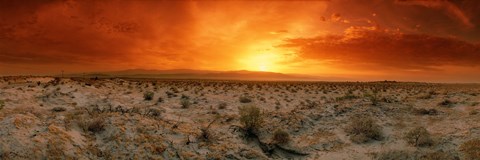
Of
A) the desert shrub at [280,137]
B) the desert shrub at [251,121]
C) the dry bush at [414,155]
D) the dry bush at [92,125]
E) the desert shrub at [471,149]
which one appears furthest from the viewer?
the desert shrub at [251,121]

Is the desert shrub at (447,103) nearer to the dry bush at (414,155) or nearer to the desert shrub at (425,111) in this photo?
the desert shrub at (425,111)

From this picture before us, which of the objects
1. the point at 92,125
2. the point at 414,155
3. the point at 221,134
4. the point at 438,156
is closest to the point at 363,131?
the point at 414,155

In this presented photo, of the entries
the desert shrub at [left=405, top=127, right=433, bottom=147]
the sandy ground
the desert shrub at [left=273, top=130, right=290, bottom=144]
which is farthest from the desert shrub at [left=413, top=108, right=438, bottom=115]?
the desert shrub at [left=273, top=130, right=290, bottom=144]

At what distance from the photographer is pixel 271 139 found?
48.5 ft

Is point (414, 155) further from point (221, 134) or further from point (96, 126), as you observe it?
point (96, 126)

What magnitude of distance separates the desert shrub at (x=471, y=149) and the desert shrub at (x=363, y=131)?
297 cm

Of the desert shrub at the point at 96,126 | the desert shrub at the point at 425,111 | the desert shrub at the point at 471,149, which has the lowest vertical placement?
the desert shrub at the point at 471,149

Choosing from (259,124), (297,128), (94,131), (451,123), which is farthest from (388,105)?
(94,131)

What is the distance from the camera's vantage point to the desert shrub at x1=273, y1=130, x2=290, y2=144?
1459 centimetres

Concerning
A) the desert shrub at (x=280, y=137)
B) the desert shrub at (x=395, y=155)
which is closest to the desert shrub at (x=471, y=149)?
the desert shrub at (x=395, y=155)

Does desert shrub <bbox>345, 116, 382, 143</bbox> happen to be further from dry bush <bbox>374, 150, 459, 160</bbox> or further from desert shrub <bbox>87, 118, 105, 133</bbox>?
desert shrub <bbox>87, 118, 105, 133</bbox>

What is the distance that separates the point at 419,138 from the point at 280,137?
5.06 m

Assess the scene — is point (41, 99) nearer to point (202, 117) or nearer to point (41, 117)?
point (202, 117)

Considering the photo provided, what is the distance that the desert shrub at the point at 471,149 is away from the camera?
483 inches
